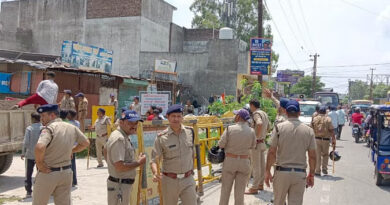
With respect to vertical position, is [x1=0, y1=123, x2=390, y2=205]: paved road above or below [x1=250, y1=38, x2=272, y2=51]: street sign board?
below

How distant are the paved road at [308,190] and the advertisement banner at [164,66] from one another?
14736mm

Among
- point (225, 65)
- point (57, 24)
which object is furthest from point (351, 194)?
point (57, 24)

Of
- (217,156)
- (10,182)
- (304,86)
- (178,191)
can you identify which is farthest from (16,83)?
(304,86)

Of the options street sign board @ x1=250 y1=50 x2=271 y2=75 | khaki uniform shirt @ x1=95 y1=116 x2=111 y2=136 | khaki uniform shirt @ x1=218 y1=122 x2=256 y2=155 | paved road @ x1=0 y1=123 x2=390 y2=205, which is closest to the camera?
khaki uniform shirt @ x1=218 y1=122 x2=256 y2=155

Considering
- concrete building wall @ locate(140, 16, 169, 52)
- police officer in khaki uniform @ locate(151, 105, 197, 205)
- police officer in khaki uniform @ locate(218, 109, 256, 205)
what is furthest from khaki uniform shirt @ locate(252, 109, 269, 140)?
concrete building wall @ locate(140, 16, 169, 52)

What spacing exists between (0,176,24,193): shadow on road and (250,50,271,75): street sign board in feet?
33.3

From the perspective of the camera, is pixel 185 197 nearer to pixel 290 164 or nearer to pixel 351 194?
pixel 290 164

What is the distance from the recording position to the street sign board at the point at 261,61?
16031mm

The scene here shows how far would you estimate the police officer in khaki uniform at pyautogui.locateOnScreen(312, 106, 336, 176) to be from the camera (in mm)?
10664

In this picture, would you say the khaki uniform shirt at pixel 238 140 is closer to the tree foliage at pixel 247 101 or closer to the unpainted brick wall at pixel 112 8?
the tree foliage at pixel 247 101

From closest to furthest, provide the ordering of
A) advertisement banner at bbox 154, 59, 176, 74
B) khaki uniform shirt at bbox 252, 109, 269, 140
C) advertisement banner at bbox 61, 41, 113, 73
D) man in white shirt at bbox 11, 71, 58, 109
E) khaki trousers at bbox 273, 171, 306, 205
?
khaki trousers at bbox 273, 171, 306, 205 < khaki uniform shirt at bbox 252, 109, 269, 140 < man in white shirt at bbox 11, 71, 58, 109 < advertisement banner at bbox 61, 41, 113, 73 < advertisement banner at bbox 154, 59, 176, 74

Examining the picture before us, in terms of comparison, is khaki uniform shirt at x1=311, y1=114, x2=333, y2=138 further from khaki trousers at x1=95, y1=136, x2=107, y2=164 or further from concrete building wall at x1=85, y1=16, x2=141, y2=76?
concrete building wall at x1=85, y1=16, x2=141, y2=76

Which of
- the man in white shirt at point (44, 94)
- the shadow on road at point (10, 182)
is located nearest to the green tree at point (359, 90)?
the man in white shirt at point (44, 94)

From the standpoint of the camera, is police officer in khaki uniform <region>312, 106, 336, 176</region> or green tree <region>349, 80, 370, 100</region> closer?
police officer in khaki uniform <region>312, 106, 336, 176</region>
